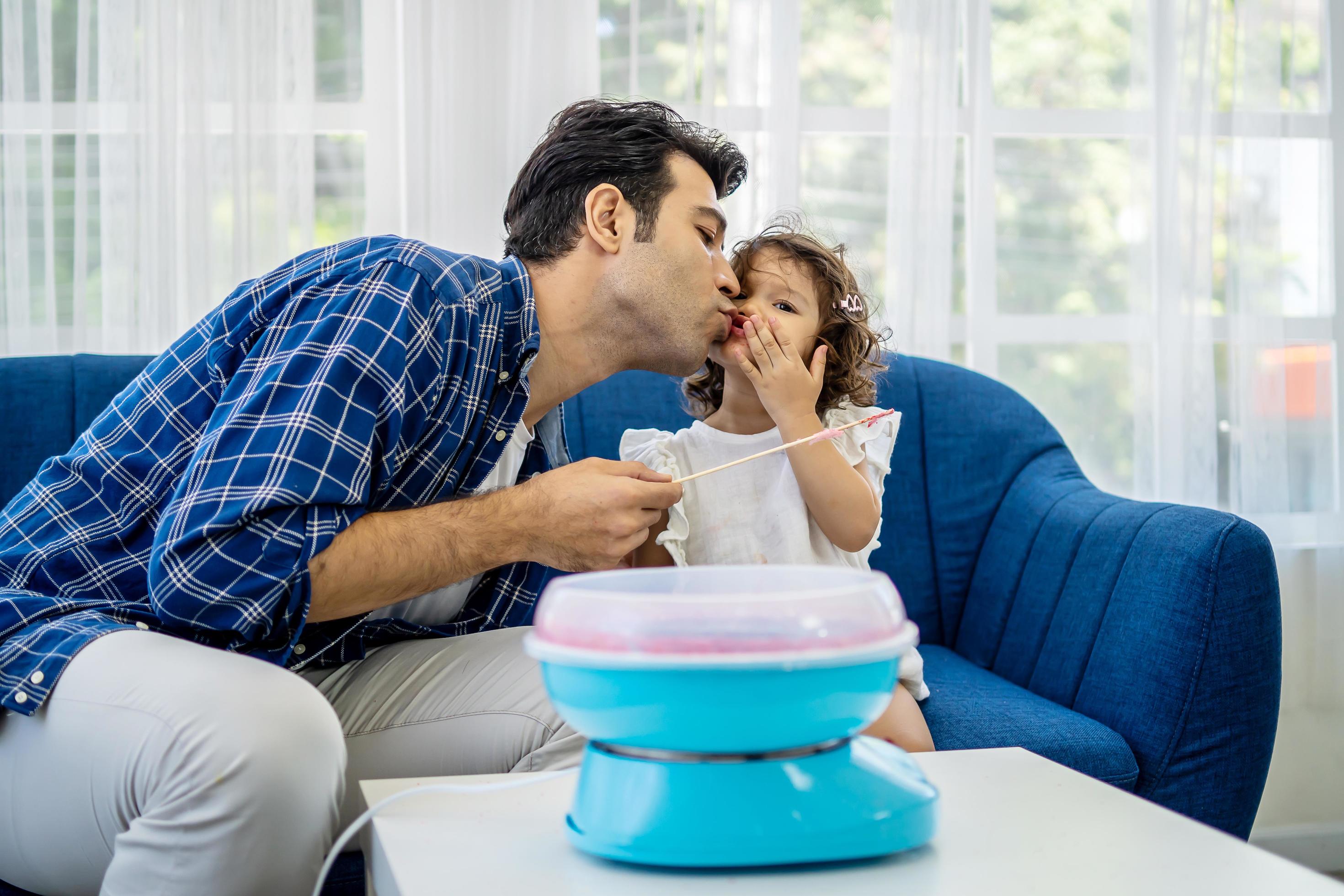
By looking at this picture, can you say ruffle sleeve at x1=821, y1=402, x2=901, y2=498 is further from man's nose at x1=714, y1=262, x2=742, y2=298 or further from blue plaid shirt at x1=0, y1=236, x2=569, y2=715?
blue plaid shirt at x1=0, y1=236, x2=569, y2=715

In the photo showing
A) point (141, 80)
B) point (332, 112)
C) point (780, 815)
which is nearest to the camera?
point (780, 815)

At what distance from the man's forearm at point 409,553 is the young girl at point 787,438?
0.46 m

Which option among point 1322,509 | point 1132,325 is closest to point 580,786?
point 1132,325

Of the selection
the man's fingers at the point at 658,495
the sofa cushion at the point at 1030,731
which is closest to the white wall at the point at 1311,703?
the sofa cushion at the point at 1030,731

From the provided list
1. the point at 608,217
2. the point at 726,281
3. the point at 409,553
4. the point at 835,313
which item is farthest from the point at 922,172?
the point at 409,553

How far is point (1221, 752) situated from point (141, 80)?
2233 mm

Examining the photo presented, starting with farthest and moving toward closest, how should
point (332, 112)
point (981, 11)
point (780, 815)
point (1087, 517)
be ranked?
point (981, 11) → point (332, 112) → point (1087, 517) → point (780, 815)

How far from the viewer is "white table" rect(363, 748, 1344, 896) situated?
716 mm

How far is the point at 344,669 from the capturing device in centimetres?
142

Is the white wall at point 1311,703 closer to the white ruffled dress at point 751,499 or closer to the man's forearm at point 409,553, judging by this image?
the white ruffled dress at point 751,499

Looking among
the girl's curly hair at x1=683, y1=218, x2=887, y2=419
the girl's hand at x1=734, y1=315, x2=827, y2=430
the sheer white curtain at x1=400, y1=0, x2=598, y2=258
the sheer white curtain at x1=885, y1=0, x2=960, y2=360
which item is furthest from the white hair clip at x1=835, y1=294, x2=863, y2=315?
the sheer white curtain at x1=400, y1=0, x2=598, y2=258

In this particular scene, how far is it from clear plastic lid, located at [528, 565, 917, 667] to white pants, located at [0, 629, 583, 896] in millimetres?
407

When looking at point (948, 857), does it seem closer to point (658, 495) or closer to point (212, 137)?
point (658, 495)

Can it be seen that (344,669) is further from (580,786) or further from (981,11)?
(981,11)
